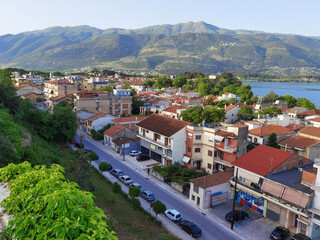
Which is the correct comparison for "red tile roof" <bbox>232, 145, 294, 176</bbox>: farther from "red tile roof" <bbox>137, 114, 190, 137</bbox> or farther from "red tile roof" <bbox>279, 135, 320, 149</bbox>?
"red tile roof" <bbox>279, 135, 320, 149</bbox>

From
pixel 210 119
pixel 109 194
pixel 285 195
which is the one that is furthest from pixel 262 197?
pixel 210 119

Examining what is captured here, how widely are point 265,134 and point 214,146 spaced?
13.4 metres

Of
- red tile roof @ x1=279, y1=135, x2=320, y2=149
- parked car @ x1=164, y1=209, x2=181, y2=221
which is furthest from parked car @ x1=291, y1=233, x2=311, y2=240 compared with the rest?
red tile roof @ x1=279, y1=135, x2=320, y2=149

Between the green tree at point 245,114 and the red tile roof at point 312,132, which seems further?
the green tree at point 245,114

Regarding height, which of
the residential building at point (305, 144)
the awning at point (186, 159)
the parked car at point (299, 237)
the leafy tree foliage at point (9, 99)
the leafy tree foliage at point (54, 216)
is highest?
the leafy tree foliage at point (54, 216)

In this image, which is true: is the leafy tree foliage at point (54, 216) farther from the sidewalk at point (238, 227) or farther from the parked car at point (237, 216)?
the parked car at point (237, 216)

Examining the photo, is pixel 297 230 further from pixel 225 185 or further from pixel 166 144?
pixel 166 144

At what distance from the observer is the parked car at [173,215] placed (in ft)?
69.1

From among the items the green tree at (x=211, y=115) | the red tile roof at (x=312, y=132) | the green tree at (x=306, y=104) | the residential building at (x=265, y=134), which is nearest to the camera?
the red tile roof at (x=312, y=132)

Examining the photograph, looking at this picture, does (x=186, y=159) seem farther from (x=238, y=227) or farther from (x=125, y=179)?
(x=238, y=227)

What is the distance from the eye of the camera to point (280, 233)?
19.2 m

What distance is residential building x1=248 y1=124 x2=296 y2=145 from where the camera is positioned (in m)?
38.7

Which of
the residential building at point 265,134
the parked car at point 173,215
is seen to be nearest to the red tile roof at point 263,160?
the parked car at point 173,215

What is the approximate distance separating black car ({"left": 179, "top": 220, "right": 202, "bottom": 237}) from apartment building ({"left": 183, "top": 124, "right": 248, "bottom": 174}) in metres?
10.5
